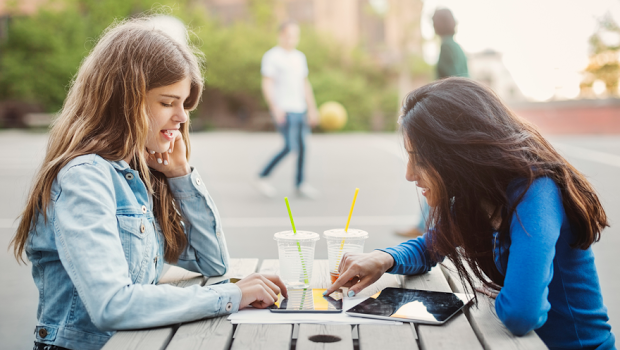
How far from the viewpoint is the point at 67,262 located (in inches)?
58.8

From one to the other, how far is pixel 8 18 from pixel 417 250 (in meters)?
35.9

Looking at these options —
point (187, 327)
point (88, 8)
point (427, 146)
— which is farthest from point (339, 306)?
point (88, 8)

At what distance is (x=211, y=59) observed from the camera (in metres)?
32.2

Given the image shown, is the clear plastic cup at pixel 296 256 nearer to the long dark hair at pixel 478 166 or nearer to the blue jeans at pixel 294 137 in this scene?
the long dark hair at pixel 478 166

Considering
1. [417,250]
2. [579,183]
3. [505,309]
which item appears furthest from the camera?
[417,250]

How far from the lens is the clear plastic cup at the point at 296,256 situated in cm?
187

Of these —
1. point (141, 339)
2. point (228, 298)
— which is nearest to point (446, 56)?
point (228, 298)

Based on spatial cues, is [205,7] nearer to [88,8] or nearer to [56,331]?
[88,8]

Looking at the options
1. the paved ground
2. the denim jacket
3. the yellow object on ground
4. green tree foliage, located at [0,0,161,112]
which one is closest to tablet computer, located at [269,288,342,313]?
the denim jacket

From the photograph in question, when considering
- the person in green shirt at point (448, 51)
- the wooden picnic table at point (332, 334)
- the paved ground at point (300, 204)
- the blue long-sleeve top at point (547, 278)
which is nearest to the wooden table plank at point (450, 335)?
the wooden picnic table at point (332, 334)

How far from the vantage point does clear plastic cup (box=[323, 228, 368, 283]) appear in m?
1.93

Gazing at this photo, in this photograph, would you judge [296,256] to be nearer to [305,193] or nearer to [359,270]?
[359,270]

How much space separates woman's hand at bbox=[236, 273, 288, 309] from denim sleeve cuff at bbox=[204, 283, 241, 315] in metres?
0.02

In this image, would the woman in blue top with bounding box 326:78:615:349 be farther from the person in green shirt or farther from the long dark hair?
the person in green shirt
